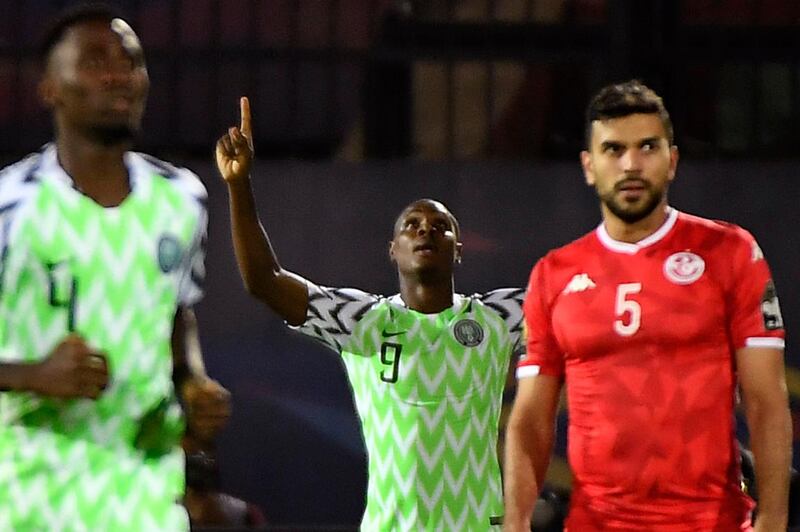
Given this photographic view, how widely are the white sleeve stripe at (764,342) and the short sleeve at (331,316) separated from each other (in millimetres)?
1708

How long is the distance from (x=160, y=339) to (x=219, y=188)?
4.50 meters

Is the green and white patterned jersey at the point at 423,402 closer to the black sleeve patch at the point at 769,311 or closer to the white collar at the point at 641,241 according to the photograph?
the white collar at the point at 641,241

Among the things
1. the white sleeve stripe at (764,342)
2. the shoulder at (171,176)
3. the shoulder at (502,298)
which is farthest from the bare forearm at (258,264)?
the white sleeve stripe at (764,342)

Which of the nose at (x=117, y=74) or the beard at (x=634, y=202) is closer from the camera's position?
the nose at (x=117, y=74)

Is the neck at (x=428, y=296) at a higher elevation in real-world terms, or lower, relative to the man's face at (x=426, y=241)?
lower

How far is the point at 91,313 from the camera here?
12.0 feet

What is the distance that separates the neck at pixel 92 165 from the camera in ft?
12.3

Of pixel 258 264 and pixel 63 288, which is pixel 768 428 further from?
pixel 258 264

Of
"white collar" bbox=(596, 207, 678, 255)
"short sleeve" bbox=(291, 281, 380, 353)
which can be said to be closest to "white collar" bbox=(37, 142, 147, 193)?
"white collar" bbox=(596, 207, 678, 255)

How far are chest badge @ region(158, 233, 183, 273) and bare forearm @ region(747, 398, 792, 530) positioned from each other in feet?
4.13

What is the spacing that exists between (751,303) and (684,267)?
0.17 m

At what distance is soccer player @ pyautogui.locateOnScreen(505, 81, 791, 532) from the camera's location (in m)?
4.07

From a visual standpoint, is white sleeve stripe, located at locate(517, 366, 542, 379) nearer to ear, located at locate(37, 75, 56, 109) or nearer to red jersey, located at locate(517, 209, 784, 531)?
red jersey, located at locate(517, 209, 784, 531)

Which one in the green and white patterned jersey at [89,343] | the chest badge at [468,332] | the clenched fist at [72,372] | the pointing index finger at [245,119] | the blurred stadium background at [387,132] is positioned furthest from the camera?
the blurred stadium background at [387,132]
